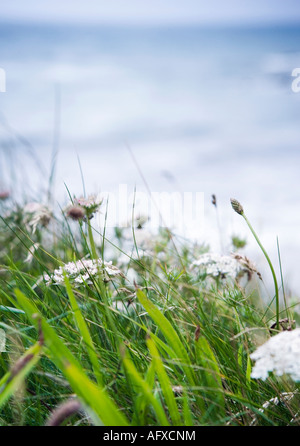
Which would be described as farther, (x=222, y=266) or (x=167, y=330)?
(x=222, y=266)

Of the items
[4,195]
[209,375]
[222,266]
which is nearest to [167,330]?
[209,375]

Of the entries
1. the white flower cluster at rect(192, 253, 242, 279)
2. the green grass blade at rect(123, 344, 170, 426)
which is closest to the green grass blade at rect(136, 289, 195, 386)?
the green grass blade at rect(123, 344, 170, 426)

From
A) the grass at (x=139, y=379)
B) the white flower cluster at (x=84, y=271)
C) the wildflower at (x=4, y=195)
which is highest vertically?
the white flower cluster at (x=84, y=271)

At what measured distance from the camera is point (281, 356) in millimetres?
755

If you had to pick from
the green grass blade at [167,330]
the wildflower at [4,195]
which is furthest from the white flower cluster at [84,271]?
the wildflower at [4,195]

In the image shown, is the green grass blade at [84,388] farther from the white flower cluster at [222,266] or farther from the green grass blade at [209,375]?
the white flower cluster at [222,266]

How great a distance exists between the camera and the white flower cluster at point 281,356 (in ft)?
2.45

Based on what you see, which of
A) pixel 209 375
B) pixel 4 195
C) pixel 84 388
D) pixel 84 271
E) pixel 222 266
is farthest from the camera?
pixel 4 195

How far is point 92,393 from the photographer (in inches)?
27.9

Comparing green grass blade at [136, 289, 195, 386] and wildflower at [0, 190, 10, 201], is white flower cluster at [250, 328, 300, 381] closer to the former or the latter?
green grass blade at [136, 289, 195, 386]

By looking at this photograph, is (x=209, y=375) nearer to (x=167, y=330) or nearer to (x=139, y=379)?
(x=167, y=330)

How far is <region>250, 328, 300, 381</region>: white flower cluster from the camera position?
75 cm
